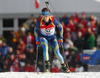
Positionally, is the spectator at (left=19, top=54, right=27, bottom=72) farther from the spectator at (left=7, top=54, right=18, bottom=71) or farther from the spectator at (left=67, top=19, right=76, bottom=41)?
the spectator at (left=67, top=19, right=76, bottom=41)

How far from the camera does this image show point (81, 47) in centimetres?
1267

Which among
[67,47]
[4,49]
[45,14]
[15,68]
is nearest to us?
[45,14]

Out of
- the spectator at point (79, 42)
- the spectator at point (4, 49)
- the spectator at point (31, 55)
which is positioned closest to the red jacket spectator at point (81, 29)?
the spectator at point (79, 42)

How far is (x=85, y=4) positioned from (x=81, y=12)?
380mm

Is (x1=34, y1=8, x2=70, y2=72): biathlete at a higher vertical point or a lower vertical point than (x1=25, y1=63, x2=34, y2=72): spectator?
higher

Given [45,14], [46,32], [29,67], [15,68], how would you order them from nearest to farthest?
[45,14], [46,32], [29,67], [15,68]

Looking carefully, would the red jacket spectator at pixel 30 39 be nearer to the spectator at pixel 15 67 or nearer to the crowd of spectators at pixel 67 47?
the crowd of spectators at pixel 67 47

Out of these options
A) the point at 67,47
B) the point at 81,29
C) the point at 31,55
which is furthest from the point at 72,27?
the point at 31,55

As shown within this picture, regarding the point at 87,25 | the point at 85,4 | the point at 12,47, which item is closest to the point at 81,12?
the point at 85,4

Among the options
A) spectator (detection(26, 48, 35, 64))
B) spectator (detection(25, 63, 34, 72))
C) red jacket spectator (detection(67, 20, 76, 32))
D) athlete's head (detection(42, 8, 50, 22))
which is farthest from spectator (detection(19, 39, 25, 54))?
athlete's head (detection(42, 8, 50, 22))

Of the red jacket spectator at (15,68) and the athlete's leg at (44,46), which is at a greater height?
the athlete's leg at (44,46)

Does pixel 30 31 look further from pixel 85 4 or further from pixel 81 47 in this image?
pixel 85 4

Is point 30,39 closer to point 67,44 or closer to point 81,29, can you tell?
point 67,44

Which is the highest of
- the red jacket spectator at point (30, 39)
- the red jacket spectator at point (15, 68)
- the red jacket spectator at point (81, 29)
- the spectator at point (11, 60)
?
the red jacket spectator at point (81, 29)
